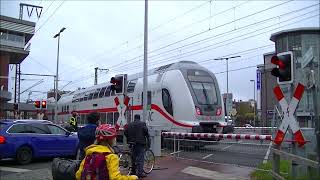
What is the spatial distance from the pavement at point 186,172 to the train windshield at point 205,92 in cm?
583

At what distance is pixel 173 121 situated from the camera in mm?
21453

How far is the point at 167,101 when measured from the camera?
71.9ft

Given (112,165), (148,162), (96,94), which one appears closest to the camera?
(112,165)

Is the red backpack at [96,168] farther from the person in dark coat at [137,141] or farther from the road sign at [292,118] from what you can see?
the person in dark coat at [137,141]

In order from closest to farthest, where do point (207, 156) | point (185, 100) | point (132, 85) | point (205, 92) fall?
point (207, 156)
point (185, 100)
point (205, 92)
point (132, 85)

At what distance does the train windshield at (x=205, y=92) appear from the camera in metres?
21.5

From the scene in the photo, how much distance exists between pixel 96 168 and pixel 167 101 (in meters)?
17.5

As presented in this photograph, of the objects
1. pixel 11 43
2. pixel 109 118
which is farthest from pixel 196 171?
pixel 11 43

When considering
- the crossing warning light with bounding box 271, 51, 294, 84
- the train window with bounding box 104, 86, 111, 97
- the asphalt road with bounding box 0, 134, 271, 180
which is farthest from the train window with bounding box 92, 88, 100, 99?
the crossing warning light with bounding box 271, 51, 294, 84

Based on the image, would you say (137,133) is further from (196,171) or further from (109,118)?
(109,118)

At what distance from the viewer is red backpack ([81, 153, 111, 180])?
14.6 feet

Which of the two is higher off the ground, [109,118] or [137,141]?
[109,118]

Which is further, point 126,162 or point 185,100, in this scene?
point 185,100

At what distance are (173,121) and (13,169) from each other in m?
8.32
